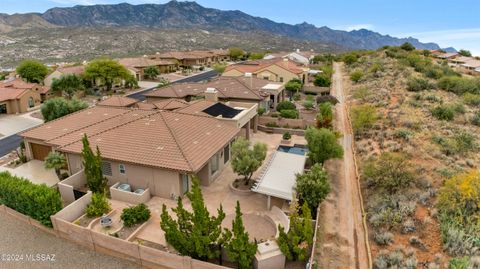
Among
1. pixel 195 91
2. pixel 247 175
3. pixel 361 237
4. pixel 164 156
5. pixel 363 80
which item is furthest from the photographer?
pixel 363 80

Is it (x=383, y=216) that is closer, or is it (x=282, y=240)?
(x=282, y=240)

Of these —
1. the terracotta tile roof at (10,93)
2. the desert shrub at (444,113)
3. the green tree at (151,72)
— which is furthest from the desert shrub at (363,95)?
the terracotta tile roof at (10,93)

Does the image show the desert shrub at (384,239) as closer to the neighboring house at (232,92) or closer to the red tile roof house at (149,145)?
the red tile roof house at (149,145)

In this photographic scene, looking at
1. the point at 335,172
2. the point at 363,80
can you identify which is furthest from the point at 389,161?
the point at 363,80

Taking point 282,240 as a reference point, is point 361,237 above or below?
below

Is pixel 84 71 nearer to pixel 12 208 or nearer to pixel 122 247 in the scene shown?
pixel 12 208

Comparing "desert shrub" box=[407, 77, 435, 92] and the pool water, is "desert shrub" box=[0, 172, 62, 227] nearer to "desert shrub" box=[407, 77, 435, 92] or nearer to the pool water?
the pool water

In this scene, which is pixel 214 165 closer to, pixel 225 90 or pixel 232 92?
pixel 232 92
